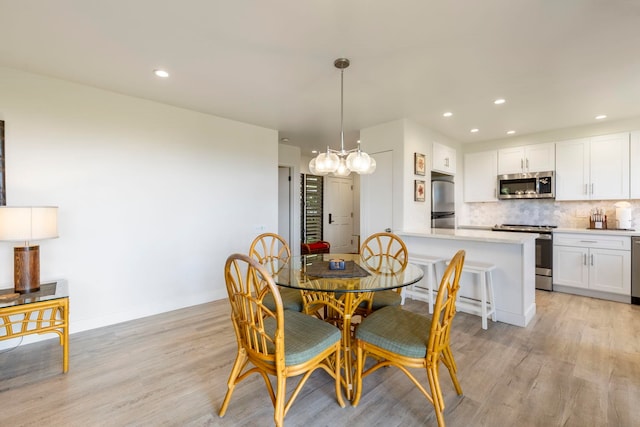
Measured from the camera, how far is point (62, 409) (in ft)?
5.74

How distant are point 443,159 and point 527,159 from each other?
53.8 inches

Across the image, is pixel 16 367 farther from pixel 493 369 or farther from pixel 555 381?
pixel 555 381

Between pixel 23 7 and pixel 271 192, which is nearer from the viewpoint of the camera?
pixel 23 7

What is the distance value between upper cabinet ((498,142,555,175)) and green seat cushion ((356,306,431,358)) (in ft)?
13.4

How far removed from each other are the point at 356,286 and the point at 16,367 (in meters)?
2.69

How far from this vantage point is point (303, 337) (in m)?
1.63

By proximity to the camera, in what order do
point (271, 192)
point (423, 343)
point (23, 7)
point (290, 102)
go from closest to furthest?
point (423, 343) → point (23, 7) → point (290, 102) → point (271, 192)

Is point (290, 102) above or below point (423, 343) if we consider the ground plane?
above

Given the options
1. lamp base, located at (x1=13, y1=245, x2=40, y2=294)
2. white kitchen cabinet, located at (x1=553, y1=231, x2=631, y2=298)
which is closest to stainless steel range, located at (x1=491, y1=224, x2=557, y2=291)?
white kitchen cabinet, located at (x1=553, y1=231, x2=631, y2=298)

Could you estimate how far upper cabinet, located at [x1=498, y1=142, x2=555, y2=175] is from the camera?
4465 millimetres

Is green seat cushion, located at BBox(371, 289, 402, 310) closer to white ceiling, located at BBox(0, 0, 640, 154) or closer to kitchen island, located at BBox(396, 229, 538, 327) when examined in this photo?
kitchen island, located at BBox(396, 229, 538, 327)

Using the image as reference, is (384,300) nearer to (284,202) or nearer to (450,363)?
(450,363)

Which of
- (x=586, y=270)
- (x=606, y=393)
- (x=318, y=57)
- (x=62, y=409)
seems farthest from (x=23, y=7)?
(x=586, y=270)

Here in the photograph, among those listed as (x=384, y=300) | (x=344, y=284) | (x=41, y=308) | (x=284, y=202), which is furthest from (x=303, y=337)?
(x=284, y=202)
